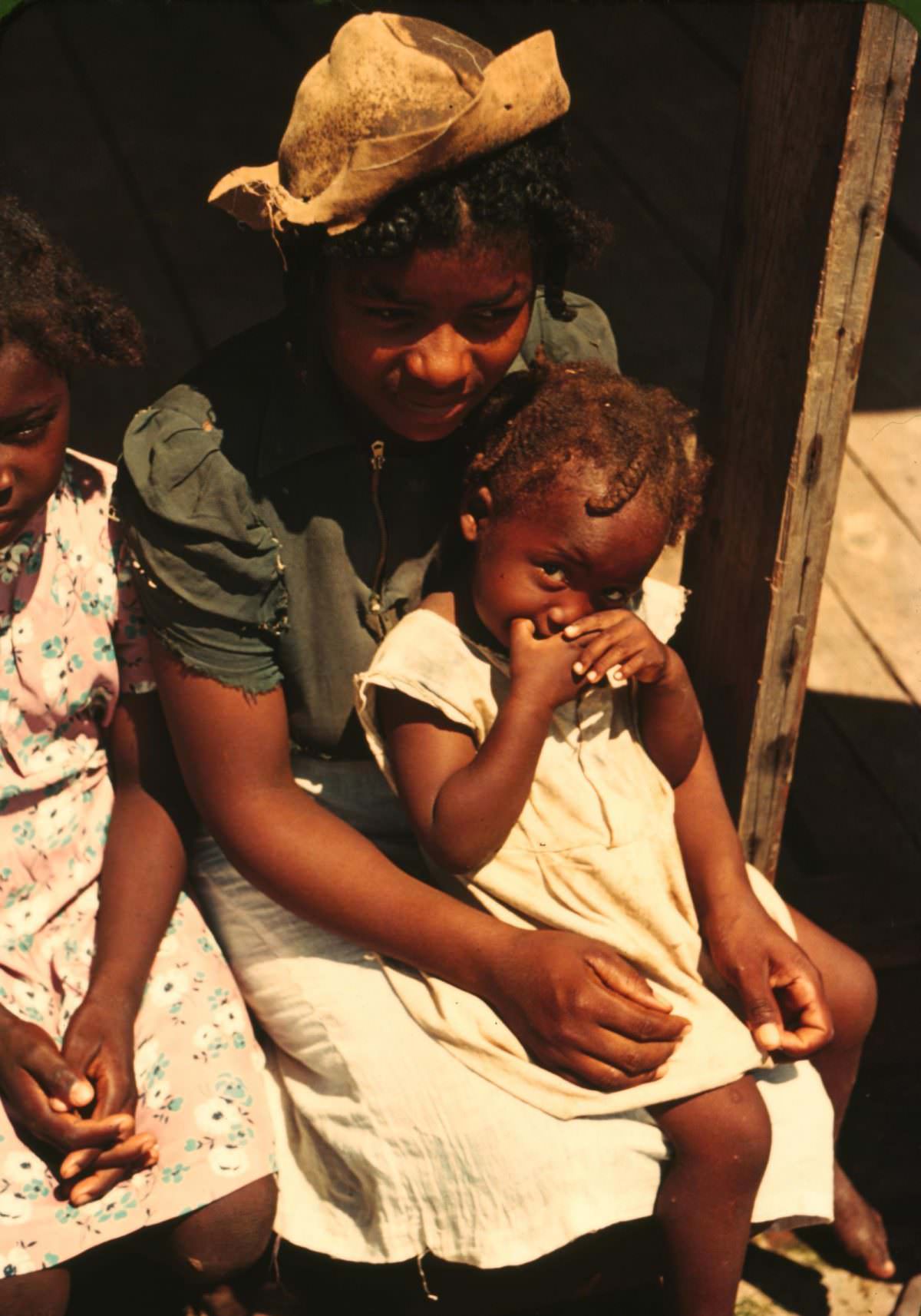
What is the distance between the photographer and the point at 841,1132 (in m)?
2.83

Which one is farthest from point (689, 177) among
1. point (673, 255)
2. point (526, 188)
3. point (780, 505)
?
point (526, 188)

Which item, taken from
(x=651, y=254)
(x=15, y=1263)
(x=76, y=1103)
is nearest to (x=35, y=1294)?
(x=15, y=1263)

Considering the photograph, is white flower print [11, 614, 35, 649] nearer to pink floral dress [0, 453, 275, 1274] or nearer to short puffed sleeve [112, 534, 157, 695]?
pink floral dress [0, 453, 275, 1274]

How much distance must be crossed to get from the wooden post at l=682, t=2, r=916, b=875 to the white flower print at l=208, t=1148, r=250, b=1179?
1.01m

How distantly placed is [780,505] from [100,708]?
1035 millimetres

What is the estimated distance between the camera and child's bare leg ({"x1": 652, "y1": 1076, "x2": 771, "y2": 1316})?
6.73ft

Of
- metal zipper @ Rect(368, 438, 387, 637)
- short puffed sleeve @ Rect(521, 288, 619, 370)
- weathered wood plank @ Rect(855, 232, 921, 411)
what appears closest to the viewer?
metal zipper @ Rect(368, 438, 387, 637)

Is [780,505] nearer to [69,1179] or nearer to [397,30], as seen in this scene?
[397,30]

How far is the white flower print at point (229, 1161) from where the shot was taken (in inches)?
81.3

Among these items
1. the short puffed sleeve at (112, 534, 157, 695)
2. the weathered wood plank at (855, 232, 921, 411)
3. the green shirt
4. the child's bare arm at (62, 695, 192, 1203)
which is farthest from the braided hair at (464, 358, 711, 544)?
the weathered wood plank at (855, 232, 921, 411)

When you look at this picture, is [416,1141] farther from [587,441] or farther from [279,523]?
[587,441]

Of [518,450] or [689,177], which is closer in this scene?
[518,450]

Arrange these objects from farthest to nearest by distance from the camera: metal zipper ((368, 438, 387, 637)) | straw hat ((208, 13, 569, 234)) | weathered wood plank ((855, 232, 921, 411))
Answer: weathered wood plank ((855, 232, 921, 411)) < metal zipper ((368, 438, 387, 637)) < straw hat ((208, 13, 569, 234))

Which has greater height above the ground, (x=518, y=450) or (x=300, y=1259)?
(x=518, y=450)
